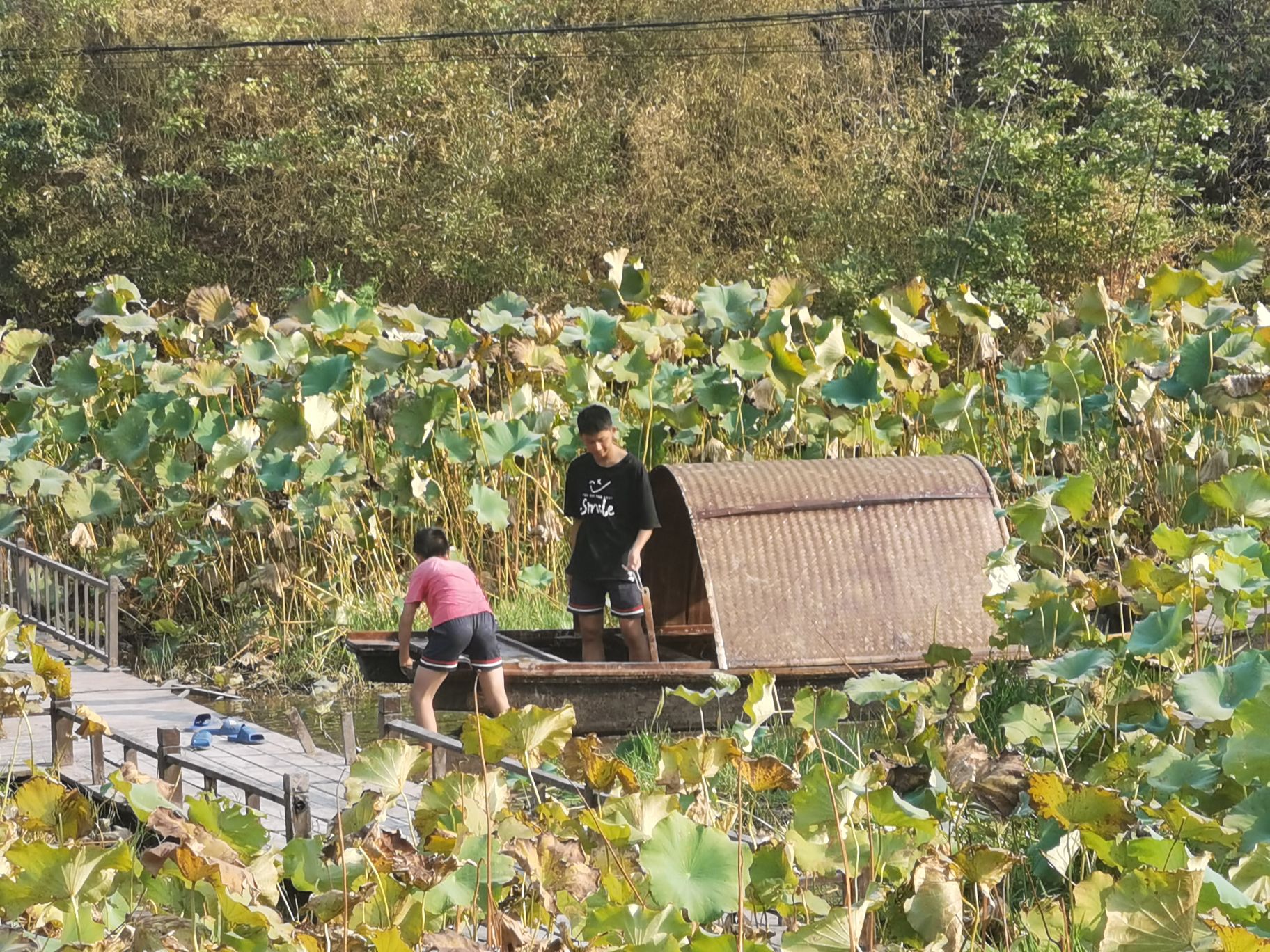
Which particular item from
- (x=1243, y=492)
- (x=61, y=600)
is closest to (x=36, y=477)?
(x=61, y=600)

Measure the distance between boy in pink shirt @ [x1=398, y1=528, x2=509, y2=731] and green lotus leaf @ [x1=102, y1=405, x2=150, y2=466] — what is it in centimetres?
421

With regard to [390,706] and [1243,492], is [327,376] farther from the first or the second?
[1243,492]

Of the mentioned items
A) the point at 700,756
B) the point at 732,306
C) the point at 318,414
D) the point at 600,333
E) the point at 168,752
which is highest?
the point at 732,306

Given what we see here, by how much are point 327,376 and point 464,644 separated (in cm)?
370

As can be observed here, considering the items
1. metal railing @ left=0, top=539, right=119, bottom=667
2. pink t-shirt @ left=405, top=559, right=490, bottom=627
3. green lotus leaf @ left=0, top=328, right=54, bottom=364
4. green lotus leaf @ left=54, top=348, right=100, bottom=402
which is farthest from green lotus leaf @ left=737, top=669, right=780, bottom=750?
green lotus leaf @ left=0, top=328, right=54, bottom=364

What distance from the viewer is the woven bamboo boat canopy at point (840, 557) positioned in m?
7.81

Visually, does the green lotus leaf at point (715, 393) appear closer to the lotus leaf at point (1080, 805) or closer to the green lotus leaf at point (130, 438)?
the green lotus leaf at point (130, 438)

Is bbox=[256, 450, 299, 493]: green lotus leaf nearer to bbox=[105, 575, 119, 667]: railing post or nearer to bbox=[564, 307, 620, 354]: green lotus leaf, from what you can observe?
bbox=[105, 575, 119, 667]: railing post

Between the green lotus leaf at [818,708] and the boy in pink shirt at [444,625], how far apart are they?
2.97m

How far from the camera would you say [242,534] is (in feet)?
36.4

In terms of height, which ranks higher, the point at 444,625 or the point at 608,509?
the point at 608,509

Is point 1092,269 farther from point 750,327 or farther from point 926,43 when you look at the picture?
point 750,327

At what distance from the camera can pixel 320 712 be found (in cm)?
959

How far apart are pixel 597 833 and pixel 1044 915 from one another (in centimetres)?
98
